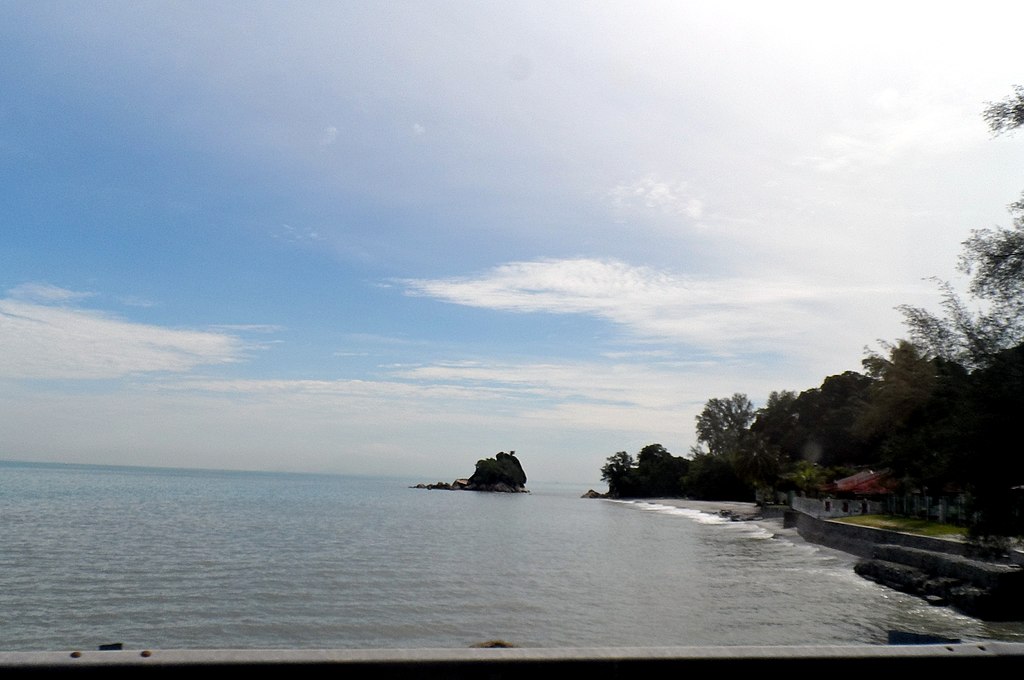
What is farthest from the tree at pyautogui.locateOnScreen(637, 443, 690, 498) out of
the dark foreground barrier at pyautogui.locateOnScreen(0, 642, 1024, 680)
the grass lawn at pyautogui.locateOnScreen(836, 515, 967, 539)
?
the dark foreground barrier at pyautogui.locateOnScreen(0, 642, 1024, 680)

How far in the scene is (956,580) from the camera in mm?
22875

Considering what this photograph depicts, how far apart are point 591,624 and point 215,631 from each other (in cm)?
901

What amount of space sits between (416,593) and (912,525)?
1001 inches

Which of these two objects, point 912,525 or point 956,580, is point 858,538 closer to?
point 912,525

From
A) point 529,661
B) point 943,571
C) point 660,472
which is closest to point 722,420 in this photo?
point 660,472

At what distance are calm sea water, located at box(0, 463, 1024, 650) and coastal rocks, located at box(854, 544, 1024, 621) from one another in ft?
2.00

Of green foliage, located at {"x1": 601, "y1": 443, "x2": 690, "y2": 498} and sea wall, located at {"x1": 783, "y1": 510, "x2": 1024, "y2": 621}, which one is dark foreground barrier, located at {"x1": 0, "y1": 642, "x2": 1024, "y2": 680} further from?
green foliage, located at {"x1": 601, "y1": 443, "x2": 690, "y2": 498}

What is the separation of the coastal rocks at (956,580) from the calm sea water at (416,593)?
24.0 inches

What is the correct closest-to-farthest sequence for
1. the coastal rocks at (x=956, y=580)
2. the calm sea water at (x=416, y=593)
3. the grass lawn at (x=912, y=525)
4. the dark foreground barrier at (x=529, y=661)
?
1. the dark foreground barrier at (x=529, y=661)
2. the calm sea water at (x=416, y=593)
3. the coastal rocks at (x=956, y=580)
4. the grass lawn at (x=912, y=525)

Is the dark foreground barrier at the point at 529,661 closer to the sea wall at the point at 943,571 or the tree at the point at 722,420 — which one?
the sea wall at the point at 943,571

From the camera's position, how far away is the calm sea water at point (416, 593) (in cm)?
1773

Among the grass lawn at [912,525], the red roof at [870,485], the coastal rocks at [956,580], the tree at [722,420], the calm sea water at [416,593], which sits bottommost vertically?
the calm sea water at [416,593]

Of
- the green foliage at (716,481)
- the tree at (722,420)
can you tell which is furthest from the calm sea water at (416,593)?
the tree at (722,420)

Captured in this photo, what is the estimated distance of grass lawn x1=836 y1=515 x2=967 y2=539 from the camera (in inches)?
1240
